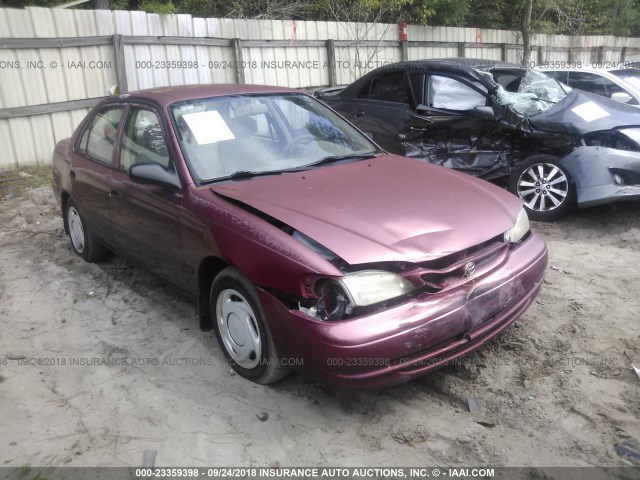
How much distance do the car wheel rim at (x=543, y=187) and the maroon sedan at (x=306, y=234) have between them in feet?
7.69

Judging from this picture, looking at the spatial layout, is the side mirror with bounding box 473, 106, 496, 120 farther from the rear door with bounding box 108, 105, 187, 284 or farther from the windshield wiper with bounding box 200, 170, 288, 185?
the rear door with bounding box 108, 105, 187, 284

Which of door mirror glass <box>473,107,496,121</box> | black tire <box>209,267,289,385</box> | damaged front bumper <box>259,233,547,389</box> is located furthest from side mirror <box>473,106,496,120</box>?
black tire <box>209,267,289,385</box>

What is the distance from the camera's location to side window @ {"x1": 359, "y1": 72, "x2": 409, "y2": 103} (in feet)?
22.5

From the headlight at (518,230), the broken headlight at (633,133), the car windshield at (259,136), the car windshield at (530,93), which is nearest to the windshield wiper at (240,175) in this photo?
the car windshield at (259,136)

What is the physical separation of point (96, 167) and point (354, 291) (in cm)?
294

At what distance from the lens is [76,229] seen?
5344mm

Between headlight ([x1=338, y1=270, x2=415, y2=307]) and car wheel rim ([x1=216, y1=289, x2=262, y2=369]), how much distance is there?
674 mm

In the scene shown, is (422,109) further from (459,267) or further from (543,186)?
(459,267)

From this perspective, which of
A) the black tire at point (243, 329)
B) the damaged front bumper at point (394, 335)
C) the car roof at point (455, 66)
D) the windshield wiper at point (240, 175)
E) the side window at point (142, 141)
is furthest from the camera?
the car roof at point (455, 66)

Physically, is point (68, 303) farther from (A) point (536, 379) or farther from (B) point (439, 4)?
(B) point (439, 4)

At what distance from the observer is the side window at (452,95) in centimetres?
627

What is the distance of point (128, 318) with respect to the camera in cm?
419

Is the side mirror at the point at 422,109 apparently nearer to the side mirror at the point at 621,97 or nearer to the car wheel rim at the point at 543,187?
the car wheel rim at the point at 543,187

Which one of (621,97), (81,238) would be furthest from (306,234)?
(621,97)
